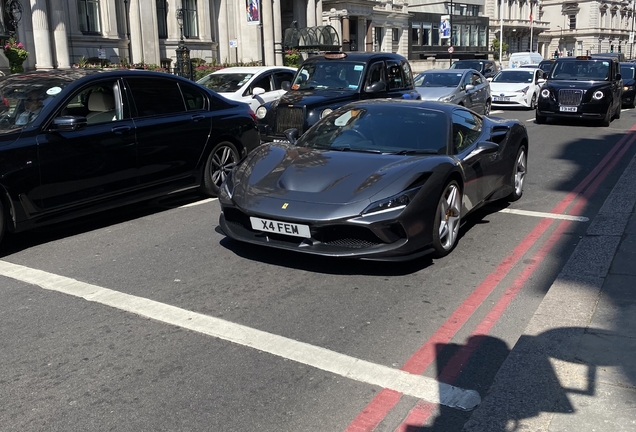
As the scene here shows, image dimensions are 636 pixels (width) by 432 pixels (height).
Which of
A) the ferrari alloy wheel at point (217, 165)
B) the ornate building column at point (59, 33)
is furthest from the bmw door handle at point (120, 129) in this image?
the ornate building column at point (59, 33)

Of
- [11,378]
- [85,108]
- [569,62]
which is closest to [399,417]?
[11,378]

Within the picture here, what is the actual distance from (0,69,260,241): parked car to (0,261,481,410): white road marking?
43.2 inches

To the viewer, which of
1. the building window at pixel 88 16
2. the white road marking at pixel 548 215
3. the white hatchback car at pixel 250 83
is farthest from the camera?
the building window at pixel 88 16

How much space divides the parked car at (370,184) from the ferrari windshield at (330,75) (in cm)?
579

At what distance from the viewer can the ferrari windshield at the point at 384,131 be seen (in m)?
6.62

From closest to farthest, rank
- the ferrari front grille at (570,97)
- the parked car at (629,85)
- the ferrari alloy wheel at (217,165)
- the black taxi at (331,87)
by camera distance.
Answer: the ferrari alloy wheel at (217,165) → the black taxi at (331,87) → the ferrari front grille at (570,97) → the parked car at (629,85)

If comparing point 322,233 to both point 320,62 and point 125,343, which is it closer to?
point 125,343

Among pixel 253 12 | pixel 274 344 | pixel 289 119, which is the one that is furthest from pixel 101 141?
pixel 253 12

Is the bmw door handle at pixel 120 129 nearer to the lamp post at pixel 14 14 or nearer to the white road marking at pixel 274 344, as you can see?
the white road marking at pixel 274 344

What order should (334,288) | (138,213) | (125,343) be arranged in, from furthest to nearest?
(138,213) → (334,288) → (125,343)

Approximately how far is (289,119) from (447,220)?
6.44 meters

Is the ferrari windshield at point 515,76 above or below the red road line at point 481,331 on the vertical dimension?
above

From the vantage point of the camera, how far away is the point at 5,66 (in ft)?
82.0

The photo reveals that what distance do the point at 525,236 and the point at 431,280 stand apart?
195 cm
